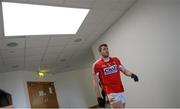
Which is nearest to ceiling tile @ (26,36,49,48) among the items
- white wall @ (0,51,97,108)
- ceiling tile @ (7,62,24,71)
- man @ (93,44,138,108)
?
ceiling tile @ (7,62,24,71)

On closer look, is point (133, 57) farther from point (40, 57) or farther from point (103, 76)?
point (40, 57)

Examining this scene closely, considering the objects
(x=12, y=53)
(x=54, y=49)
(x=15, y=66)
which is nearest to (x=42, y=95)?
(x=15, y=66)

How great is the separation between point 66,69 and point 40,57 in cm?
256

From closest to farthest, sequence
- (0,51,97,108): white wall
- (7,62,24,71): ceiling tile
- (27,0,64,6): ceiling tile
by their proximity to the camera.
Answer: (27,0,64,6): ceiling tile
(7,62,24,71): ceiling tile
(0,51,97,108): white wall

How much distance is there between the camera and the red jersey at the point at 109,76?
326 centimetres

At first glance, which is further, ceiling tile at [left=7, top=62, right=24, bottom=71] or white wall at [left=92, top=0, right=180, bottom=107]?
ceiling tile at [left=7, top=62, right=24, bottom=71]

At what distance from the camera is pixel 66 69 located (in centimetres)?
914

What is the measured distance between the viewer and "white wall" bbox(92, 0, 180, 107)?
4148mm

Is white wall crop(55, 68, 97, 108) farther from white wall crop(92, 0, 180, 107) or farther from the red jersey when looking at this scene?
the red jersey

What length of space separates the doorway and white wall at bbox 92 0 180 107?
10.7 feet

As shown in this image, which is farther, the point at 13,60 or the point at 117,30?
the point at 13,60

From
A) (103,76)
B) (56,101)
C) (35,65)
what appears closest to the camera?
(103,76)

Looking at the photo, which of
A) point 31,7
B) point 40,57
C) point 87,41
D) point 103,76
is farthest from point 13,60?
point 103,76

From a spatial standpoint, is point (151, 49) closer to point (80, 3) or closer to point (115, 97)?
point (80, 3)
